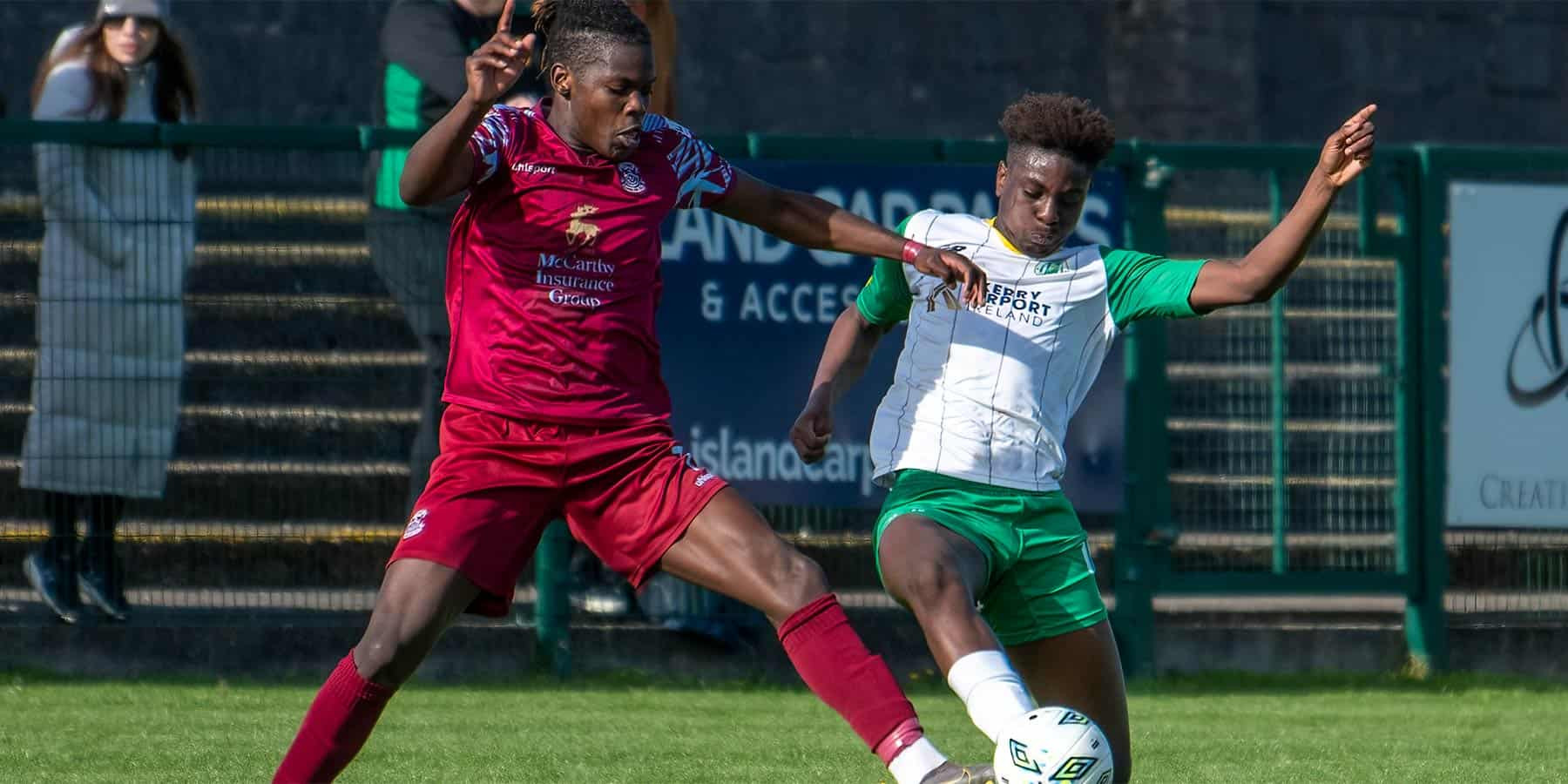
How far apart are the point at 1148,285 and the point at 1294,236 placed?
45cm

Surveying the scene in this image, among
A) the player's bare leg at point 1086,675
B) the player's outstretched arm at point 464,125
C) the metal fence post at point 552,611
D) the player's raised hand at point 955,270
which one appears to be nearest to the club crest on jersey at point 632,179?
the player's outstretched arm at point 464,125

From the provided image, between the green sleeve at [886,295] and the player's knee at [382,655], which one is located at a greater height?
the green sleeve at [886,295]

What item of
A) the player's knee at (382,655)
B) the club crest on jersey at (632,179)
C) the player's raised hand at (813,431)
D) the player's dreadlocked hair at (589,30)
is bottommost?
the player's knee at (382,655)

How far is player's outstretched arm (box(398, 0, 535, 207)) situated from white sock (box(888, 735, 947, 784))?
1610 millimetres

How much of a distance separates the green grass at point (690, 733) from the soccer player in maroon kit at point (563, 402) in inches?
55.5

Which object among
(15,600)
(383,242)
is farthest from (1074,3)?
(15,600)

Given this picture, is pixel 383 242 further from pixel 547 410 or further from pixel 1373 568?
pixel 1373 568

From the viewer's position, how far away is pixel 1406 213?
953 cm

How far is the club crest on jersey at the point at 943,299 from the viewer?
5734 mm

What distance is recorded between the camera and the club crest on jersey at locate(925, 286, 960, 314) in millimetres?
5734

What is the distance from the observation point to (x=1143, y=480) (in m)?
9.19

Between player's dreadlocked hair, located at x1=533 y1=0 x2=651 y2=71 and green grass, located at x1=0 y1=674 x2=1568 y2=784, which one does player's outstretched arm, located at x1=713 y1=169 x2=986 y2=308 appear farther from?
green grass, located at x1=0 y1=674 x2=1568 y2=784

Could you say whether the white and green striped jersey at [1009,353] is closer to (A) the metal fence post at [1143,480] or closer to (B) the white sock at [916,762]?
(B) the white sock at [916,762]

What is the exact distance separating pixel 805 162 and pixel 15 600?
11.0 feet
